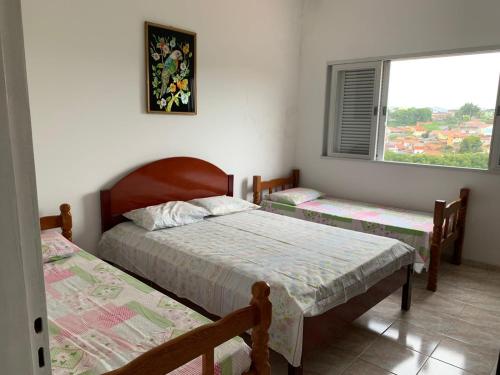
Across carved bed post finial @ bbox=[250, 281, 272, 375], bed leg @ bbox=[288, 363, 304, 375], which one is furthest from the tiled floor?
carved bed post finial @ bbox=[250, 281, 272, 375]

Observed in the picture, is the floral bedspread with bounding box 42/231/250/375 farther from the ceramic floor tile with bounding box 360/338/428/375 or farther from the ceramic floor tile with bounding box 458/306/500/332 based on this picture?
the ceramic floor tile with bounding box 458/306/500/332

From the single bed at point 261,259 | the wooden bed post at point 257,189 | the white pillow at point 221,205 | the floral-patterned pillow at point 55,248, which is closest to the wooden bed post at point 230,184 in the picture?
the white pillow at point 221,205

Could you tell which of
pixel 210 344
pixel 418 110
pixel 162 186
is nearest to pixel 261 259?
pixel 210 344

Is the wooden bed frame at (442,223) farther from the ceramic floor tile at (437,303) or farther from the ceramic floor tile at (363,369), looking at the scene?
the ceramic floor tile at (363,369)

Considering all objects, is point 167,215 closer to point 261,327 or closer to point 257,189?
point 257,189

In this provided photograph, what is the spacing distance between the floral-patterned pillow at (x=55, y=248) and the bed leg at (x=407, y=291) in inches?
89.1

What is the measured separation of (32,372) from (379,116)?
13.0 feet

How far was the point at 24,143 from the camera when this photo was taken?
0.54 metres

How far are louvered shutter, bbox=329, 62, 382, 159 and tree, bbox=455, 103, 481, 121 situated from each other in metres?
0.77

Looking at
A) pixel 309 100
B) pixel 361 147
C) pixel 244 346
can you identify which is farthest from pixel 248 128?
pixel 244 346

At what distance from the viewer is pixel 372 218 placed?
3.42 metres

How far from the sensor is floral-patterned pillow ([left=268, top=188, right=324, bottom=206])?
12.7 feet

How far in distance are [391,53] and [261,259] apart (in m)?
2.70

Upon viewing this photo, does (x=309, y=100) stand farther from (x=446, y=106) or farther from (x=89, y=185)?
(x=89, y=185)
